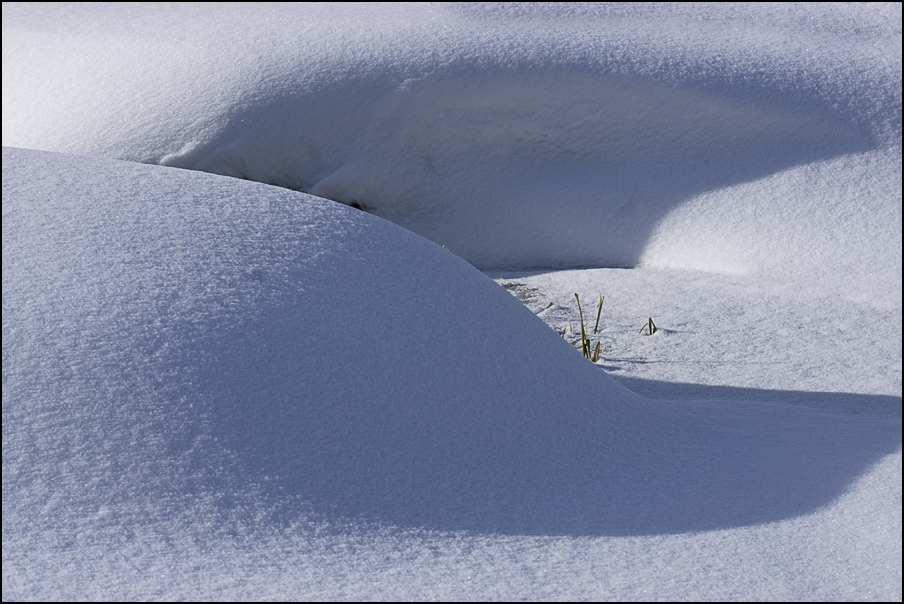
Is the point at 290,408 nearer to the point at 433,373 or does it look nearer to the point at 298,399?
the point at 298,399

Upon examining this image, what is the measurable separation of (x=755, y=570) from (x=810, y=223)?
6.90 feet

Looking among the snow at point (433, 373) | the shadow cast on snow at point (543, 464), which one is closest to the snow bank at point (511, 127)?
the snow at point (433, 373)

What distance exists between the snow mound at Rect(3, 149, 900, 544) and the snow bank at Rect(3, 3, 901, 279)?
57.0 inches

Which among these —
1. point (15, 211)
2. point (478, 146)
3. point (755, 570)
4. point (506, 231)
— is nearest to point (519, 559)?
point (755, 570)

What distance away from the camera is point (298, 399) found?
1460 mm

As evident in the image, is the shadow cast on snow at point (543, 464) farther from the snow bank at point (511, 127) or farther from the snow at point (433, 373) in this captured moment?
the snow bank at point (511, 127)

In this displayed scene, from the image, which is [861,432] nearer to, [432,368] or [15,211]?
[432,368]

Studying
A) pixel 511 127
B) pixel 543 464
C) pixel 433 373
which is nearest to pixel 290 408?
pixel 433 373

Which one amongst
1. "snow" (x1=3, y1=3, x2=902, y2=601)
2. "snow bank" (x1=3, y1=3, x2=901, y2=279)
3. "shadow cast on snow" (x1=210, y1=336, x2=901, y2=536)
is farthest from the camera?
"snow bank" (x1=3, y1=3, x2=901, y2=279)

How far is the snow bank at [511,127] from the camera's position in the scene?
3283 mm

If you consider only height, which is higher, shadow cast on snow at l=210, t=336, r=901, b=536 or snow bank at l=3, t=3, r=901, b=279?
snow bank at l=3, t=3, r=901, b=279

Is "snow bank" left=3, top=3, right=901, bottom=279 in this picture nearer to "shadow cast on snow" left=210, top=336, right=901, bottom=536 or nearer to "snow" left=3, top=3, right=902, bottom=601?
"snow" left=3, top=3, right=902, bottom=601

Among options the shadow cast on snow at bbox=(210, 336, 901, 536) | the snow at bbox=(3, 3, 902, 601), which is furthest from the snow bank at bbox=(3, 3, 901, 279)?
the shadow cast on snow at bbox=(210, 336, 901, 536)

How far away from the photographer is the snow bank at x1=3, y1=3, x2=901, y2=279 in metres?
3.28
